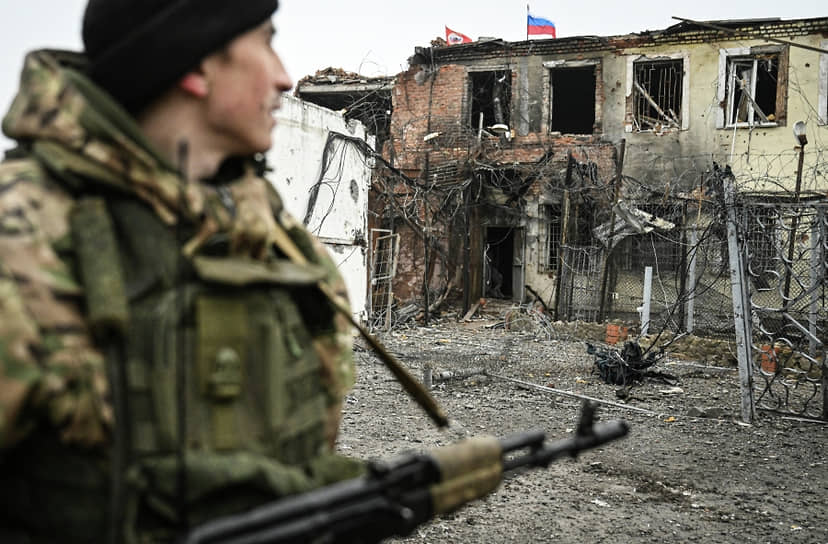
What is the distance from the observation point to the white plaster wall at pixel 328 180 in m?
9.38

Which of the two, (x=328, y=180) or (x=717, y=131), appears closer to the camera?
(x=328, y=180)

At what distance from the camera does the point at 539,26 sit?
17156 mm

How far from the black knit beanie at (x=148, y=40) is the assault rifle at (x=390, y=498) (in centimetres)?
76

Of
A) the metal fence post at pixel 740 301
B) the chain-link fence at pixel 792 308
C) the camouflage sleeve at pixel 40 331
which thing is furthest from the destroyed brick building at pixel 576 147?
the camouflage sleeve at pixel 40 331

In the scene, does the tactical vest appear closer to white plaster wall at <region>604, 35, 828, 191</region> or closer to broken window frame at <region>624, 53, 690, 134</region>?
white plaster wall at <region>604, 35, 828, 191</region>

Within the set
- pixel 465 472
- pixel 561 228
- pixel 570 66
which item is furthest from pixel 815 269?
pixel 570 66

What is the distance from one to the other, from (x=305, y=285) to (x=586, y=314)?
13.5m

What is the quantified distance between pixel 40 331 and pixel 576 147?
1588 centimetres

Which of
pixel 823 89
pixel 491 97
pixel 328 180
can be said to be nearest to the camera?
pixel 328 180

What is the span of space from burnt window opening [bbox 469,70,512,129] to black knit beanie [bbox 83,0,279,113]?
1607 centimetres

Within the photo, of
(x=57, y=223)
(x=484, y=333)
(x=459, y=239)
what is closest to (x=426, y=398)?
(x=57, y=223)

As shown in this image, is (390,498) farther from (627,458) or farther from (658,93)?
(658,93)

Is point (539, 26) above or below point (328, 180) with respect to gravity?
above

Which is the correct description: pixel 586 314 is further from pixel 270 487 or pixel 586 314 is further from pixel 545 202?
pixel 270 487
